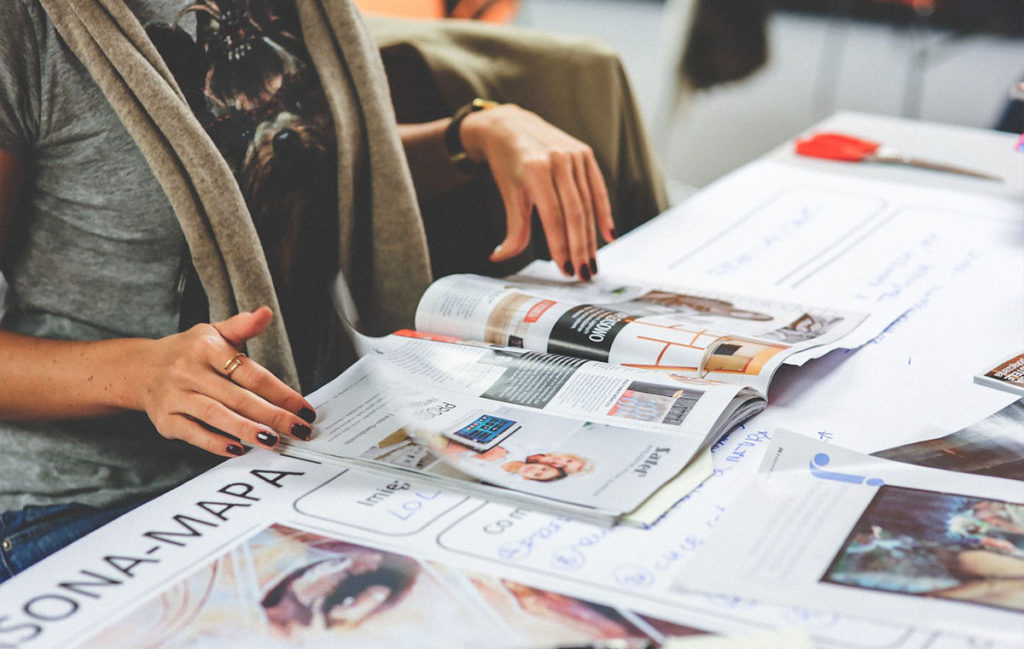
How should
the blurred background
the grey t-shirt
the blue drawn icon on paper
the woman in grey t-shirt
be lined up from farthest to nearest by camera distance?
the blurred background
the grey t-shirt
the woman in grey t-shirt
the blue drawn icon on paper

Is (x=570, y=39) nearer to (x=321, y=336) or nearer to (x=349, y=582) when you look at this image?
(x=321, y=336)

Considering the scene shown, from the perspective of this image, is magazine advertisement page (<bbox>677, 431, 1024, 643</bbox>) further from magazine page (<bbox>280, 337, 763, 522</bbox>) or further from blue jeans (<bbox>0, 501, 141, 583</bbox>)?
blue jeans (<bbox>0, 501, 141, 583</bbox>)

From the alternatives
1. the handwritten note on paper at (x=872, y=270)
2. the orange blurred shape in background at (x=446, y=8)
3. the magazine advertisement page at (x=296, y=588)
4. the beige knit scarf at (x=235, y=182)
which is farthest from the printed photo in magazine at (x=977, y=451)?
the orange blurred shape in background at (x=446, y=8)

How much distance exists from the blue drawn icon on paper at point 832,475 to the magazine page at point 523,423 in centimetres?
7

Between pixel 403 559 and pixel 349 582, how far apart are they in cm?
3

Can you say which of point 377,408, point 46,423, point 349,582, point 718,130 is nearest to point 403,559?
point 349,582

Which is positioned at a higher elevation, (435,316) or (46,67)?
(46,67)

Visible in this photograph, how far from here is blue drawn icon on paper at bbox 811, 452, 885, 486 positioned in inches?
22.9

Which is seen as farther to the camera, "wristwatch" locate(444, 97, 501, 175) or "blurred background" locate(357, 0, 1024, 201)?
"blurred background" locate(357, 0, 1024, 201)

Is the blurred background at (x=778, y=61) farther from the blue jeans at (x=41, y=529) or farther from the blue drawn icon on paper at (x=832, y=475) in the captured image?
the blue drawn icon on paper at (x=832, y=475)

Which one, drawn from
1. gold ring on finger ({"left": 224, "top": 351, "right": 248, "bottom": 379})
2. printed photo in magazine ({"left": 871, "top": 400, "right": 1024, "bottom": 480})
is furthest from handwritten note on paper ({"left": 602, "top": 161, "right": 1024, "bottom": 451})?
gold ring on finger ({"left": 224, "top": 351, "right": 248, "bottom": 379})

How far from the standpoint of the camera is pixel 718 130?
10.0 feet

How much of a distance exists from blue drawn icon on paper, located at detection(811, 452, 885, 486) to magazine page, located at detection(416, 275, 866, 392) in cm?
9

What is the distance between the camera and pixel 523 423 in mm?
651
